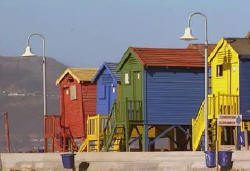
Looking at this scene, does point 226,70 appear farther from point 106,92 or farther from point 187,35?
point 106,92

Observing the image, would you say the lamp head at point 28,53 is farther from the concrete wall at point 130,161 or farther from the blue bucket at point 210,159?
the blue bucket at point 210,159

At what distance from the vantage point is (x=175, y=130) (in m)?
68.6

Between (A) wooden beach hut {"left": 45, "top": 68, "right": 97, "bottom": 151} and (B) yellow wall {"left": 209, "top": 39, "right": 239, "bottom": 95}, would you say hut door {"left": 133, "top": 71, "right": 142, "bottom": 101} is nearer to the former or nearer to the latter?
(B) yellow wall {"left": 209, "top": 39, "right": 239, "bottom": 95}

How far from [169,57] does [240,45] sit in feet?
14.1

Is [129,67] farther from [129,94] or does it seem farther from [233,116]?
[233,116]

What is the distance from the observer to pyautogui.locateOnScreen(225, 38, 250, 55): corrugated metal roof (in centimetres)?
6067

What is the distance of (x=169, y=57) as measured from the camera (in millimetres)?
64312

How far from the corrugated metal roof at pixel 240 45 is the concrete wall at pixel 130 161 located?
9026 mm

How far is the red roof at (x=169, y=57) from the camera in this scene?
209 feet

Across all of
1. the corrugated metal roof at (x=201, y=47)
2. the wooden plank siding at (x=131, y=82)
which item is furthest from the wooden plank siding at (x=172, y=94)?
the corrugated metal roof at (x=201, y=47)

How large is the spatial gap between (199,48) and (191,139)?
4.58 metres

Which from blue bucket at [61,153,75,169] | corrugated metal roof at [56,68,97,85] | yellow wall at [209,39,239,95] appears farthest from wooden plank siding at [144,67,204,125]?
corrugated metal roof at [56,68,97,85]

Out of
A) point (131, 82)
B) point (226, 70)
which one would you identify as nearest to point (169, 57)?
point (131, 82)

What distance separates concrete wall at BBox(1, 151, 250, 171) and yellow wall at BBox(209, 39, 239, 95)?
842 cm
